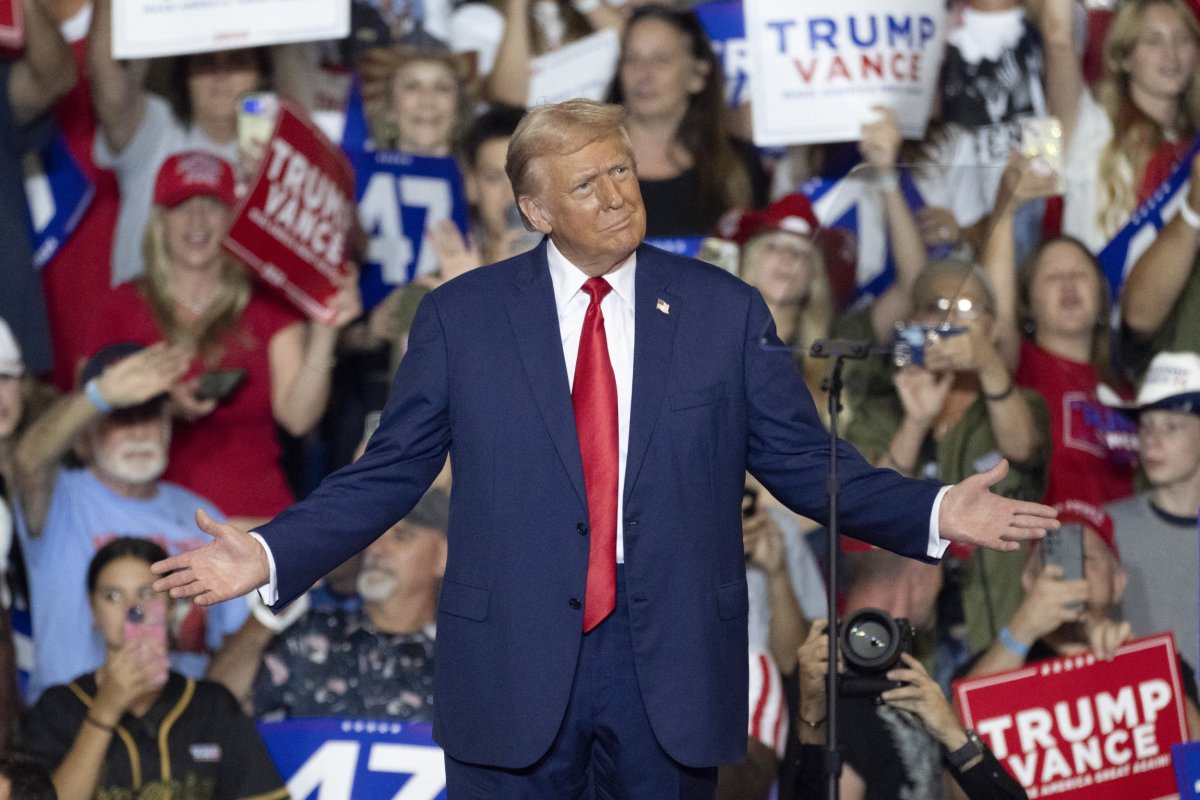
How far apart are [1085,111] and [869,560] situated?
1.81 metres

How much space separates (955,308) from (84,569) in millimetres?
2359

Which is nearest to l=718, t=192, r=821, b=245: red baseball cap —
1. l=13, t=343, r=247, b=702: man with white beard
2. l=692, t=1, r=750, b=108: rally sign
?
l=692, t=1, r=750, b=108: rally sign

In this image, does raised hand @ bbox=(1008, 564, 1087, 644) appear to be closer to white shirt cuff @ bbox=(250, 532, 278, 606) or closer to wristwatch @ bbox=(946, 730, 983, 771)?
wristwatch @ bbox=(946, 730, 983, 771)

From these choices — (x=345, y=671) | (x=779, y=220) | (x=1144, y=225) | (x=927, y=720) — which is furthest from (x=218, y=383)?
(x=1144, y=225)

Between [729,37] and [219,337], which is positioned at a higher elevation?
[729,37]

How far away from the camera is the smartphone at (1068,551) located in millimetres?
4250

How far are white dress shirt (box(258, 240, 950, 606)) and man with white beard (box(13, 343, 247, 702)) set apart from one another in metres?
2.15

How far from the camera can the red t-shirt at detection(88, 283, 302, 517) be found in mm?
4840

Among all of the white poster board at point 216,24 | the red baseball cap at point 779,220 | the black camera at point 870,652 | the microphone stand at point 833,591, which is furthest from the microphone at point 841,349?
the white poster board at point 216,24

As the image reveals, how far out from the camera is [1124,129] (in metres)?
5.14

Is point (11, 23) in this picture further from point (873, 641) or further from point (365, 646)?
point (873, 641)

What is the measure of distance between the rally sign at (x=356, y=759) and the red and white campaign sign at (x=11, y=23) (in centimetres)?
212

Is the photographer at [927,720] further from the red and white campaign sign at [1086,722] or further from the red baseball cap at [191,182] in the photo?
the red baseball cap at [191,182]

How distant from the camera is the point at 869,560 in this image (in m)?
4.21
